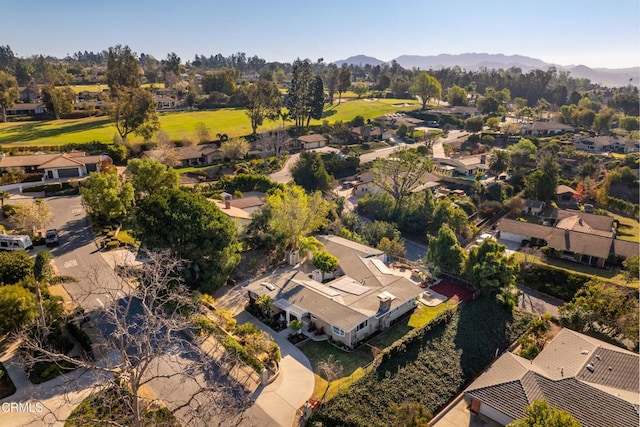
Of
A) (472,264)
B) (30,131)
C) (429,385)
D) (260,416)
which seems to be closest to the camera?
(260,416)

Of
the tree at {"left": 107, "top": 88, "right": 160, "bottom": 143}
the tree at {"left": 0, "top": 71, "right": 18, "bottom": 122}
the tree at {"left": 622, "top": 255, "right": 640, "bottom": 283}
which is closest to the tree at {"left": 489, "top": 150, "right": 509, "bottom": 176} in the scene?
the tree at {"left": 622, "top": 255, "right": 640, "bottom": 283}

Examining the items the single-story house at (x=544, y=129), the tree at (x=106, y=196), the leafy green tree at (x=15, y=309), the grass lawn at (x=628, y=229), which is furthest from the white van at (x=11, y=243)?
the single-story house at (x=544, y=129)

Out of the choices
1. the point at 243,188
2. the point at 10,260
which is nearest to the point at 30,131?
the point at 243,188

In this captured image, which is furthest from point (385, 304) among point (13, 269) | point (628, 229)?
point (628, 229)

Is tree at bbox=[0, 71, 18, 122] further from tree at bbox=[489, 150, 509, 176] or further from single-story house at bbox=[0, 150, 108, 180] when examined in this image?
tree at bbox=[489, 150, 509, 176]

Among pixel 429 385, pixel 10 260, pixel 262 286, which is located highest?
pixel 10 260

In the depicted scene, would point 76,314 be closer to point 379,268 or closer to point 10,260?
point 10,260

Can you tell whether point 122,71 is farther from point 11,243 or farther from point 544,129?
point 544,129
